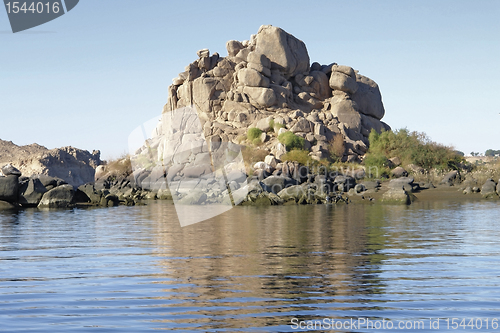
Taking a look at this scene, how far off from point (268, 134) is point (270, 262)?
51001 mm

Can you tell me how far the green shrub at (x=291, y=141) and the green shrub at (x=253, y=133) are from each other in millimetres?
4465

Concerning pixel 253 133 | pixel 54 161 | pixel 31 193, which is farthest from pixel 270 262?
pixel 54 161

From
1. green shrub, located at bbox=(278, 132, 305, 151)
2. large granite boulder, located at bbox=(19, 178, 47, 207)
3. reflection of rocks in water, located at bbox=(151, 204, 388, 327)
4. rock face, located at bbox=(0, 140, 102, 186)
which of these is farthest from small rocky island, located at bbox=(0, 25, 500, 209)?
rock face, located at bbox=(0, 140, 102, 186)

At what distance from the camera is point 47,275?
436 inches

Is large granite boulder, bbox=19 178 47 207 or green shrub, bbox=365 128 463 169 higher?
green shrub, bbox=365 128 463 169

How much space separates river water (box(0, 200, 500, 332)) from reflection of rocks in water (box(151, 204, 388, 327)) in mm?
27

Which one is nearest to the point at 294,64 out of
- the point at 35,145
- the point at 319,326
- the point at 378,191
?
the point at 378,191

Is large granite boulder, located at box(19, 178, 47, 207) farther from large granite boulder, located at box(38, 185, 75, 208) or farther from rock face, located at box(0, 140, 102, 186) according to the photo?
rock face, located at box(0, 140, 102, 186)

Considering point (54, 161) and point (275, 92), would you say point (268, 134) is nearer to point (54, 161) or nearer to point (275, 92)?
point (275, 92)

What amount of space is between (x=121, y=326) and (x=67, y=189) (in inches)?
1235

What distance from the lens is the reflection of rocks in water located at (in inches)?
347

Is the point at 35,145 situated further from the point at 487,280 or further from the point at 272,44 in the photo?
the point at 487,280

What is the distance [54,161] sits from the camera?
115 m

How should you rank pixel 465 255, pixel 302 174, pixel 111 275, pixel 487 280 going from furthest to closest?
pixel 302 174
pixel 465 255
pixel 111 275
pixel 487 280
